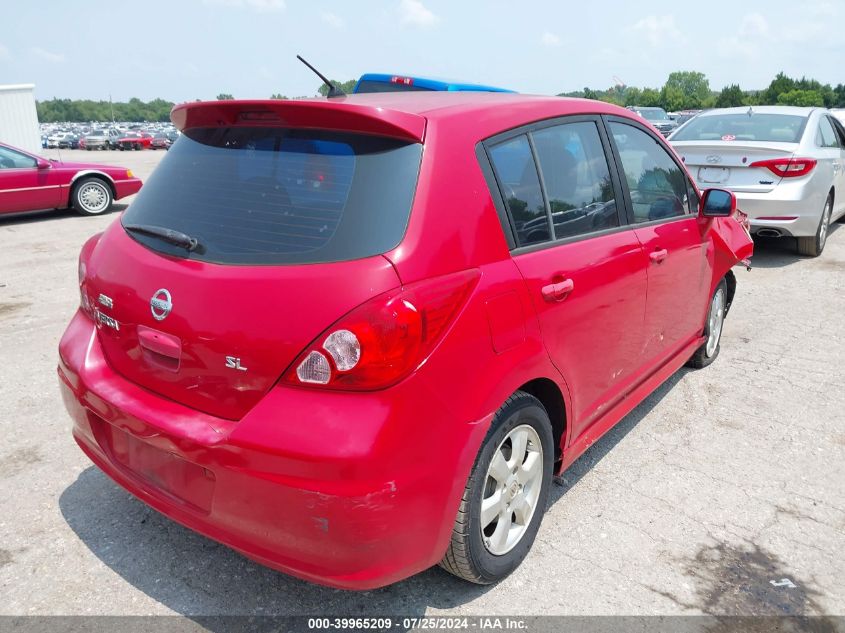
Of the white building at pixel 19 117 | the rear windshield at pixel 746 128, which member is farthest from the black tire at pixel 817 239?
the white building at pixel 19 117

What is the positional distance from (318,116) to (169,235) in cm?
68

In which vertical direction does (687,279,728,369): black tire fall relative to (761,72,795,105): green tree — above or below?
below

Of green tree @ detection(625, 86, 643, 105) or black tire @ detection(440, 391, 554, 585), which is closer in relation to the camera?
black tire @ detection(440, 391, 554, 585)

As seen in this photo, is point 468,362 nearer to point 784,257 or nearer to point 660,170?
point 660,170

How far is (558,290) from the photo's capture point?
8.70 ft

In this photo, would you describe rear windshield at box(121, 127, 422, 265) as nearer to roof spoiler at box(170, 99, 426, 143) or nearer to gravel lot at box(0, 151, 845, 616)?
roof spoiler at box(170, 99, 426, 143)

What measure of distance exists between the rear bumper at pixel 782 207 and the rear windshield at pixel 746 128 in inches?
27.7

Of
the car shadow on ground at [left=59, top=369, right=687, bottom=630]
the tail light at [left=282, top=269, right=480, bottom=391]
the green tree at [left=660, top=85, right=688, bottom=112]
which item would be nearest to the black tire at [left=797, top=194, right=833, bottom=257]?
the car shadow on ground at [left=59, top=369, right=687, bottom=630]

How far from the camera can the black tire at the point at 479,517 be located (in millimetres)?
2322

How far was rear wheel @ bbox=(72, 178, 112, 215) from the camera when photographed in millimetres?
11430

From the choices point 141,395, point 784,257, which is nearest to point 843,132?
point 784,257

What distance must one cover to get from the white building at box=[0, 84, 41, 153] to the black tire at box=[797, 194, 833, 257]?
885 inches

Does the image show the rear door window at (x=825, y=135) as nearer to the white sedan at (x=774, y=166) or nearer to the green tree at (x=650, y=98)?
the white sedan at (x=774, y=166)

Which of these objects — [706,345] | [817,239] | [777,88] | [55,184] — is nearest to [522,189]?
[706,345]
